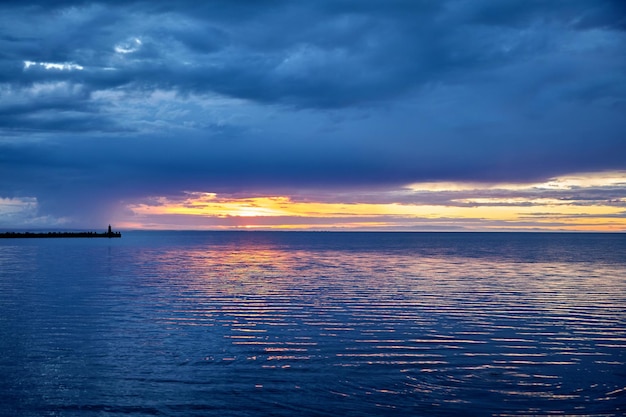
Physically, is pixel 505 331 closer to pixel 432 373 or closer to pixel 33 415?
pixel 432 373

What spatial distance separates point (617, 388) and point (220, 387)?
12325 mm

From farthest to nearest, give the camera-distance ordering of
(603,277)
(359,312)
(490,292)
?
(603,277), (490,292), (359,312)

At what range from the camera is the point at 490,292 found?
137 ft

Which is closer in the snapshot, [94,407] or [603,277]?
[94,407]

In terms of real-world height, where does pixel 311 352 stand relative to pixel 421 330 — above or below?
above

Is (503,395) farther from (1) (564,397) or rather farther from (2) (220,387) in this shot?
(2) (220,387)

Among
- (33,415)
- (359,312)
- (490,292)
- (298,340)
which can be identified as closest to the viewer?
(33,415)

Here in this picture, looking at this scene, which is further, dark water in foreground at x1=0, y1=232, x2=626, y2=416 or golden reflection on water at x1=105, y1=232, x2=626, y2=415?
golden reflection on water at x1=105, y1=232, x2=626, y2=415

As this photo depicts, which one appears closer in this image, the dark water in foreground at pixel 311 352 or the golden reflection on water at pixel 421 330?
the dark water in foreground at pixel 311 352

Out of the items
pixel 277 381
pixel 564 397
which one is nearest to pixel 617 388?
pixel 564 397

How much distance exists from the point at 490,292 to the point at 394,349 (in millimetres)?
21547

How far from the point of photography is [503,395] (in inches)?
653

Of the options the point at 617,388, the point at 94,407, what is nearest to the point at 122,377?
the point at 94,407

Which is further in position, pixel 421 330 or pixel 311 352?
pixel 421 330
